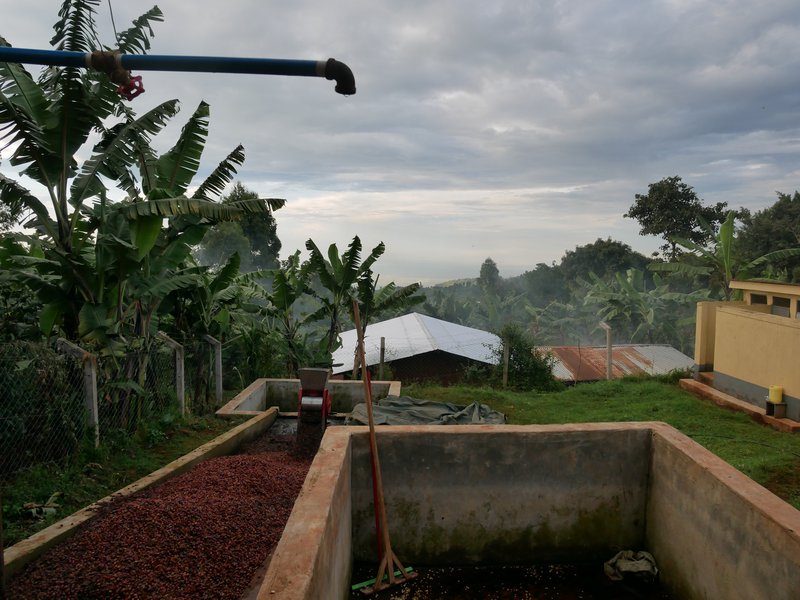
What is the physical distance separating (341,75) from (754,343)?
36.7 feet

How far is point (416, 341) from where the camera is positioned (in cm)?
1662

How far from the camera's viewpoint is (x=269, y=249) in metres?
31.7

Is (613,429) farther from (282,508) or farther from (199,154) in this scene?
(199,154)

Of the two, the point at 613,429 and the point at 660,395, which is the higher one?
the point at 613,429

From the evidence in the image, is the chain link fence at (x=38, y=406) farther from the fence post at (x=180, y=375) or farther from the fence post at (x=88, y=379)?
the fence post at (x=180, y=375)

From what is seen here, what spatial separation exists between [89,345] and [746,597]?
249 inches

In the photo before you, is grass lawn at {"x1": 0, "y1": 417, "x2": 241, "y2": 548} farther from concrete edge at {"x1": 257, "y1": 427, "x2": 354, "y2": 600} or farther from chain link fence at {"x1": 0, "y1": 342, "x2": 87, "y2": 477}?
concrete edge at {"x1": 257, "y1": 427, "x2": 354, "y2": 600}

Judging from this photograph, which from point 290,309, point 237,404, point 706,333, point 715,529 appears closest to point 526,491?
point 715,529

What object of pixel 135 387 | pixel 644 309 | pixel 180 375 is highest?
pixel 644 309

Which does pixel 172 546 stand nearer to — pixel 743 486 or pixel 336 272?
pixel 743 486

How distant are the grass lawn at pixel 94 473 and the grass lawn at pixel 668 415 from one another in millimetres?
4938

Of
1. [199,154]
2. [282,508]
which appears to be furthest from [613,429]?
[199,154]

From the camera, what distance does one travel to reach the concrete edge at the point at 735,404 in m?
9.33

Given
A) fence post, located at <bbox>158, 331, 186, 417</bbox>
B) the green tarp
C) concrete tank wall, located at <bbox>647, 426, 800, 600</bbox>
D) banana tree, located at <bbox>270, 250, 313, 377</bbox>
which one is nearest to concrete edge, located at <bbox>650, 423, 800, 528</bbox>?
concrete tank wall, located at <bbox>647, 426, 800, 600</bbox>
